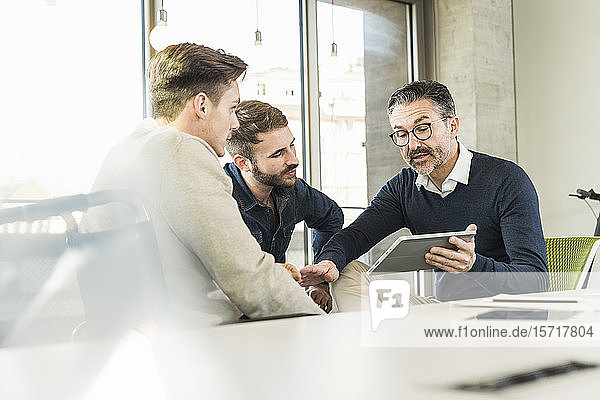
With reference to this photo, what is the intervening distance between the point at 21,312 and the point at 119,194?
191 millimetres

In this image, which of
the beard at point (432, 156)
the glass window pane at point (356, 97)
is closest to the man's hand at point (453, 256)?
the beard at point (432, 156)

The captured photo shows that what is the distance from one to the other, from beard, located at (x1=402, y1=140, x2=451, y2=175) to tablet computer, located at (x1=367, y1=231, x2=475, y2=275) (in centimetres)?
42

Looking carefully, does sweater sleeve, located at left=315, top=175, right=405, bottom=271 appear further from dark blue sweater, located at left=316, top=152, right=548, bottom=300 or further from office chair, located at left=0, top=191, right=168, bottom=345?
office chair, located at left=0, top=191, right=168, bottom=345

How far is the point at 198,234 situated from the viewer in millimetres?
1057

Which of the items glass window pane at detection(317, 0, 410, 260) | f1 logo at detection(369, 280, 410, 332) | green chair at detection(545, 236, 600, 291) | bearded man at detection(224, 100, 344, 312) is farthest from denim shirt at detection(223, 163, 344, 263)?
glass window pane at detection(317, 0, 410, 260)

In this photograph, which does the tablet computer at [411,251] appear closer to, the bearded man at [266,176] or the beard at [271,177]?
the bearded man at [266,176]

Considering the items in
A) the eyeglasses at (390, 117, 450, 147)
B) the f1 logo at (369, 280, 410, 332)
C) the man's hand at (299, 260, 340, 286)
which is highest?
the eyeglasses at (390, 117, 450, 147)

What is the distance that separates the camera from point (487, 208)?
1.90 metres

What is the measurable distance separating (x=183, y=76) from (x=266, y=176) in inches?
25.8

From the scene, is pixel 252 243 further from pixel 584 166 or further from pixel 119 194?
pixel 584 166

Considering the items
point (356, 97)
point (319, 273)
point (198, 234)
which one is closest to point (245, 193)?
point (319, 273)

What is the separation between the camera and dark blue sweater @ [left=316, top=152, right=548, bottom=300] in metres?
1.79

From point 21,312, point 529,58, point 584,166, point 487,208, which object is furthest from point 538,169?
point 21,312

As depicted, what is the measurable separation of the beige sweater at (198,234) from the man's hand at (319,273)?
0.66 m
